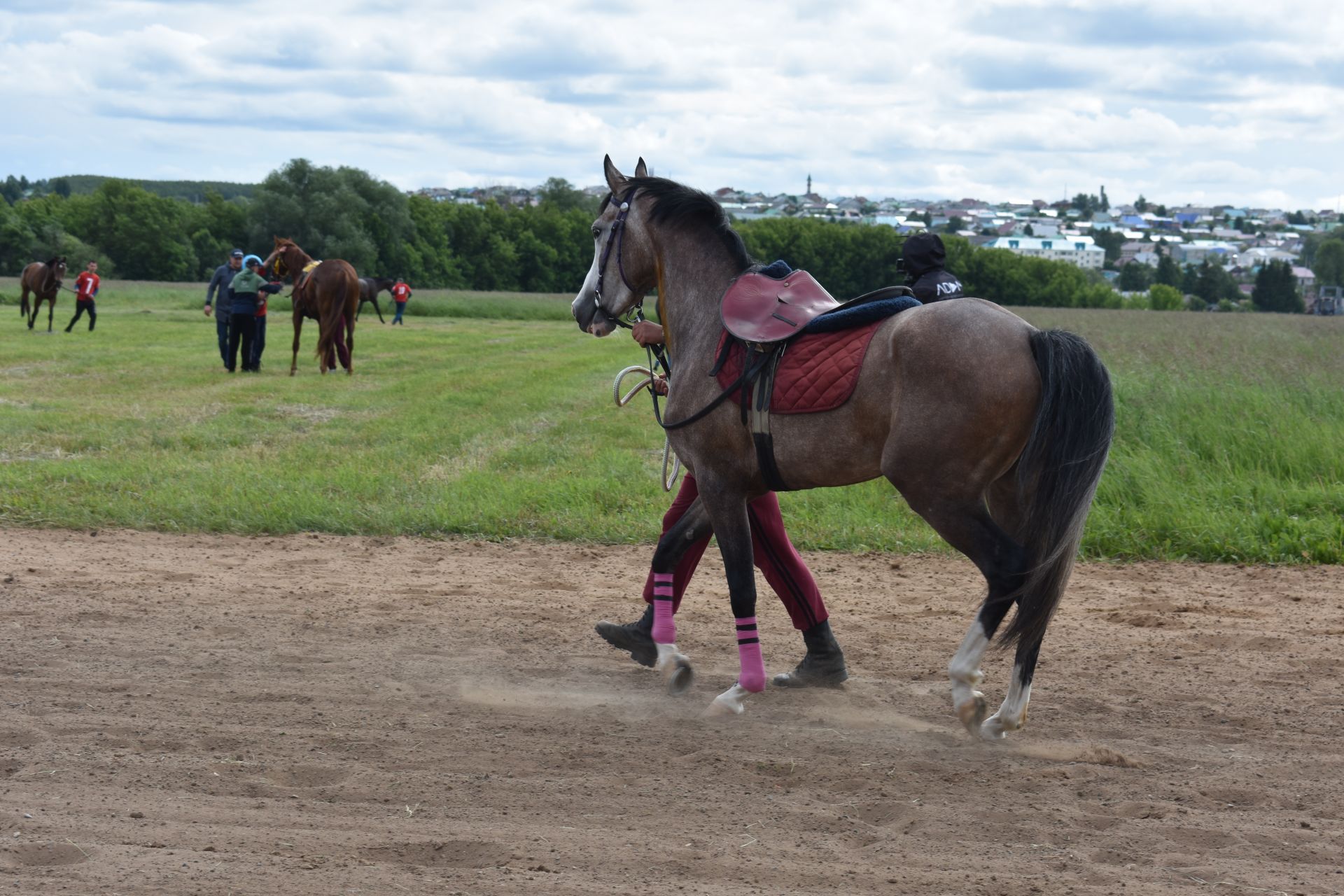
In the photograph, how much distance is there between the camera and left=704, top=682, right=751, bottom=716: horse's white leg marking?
15.5ft

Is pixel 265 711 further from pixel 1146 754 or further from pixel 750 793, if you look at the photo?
pixel 1146 754

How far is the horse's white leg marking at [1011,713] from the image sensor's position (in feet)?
14.4

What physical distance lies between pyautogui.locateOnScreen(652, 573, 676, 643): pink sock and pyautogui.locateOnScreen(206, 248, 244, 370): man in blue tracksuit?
14986 mm

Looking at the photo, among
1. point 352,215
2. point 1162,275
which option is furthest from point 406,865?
point 1162,275

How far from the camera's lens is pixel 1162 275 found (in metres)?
92.2

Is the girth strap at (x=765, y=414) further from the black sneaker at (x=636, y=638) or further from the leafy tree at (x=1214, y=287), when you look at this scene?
the leafy tree at (x=1214, y=287)

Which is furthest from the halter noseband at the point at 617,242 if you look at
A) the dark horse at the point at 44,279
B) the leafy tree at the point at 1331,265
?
the leafy tree at the point at 1331,265

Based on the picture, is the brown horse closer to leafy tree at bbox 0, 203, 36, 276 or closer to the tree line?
the tree line

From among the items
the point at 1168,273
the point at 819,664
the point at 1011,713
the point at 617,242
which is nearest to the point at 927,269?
the point at 617,242

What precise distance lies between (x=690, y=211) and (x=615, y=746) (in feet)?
6.99

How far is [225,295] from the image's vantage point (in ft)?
61.4

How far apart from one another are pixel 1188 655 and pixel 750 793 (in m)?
2.65

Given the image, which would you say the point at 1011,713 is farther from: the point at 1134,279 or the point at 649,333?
the point at 1134,279

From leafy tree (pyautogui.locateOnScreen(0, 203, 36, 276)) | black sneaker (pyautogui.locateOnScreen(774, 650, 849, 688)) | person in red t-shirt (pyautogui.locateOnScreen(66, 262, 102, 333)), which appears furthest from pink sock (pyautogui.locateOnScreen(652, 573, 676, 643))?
leafy tree (pyautogui.locateOnScreen(0, 203, 36, 276))
